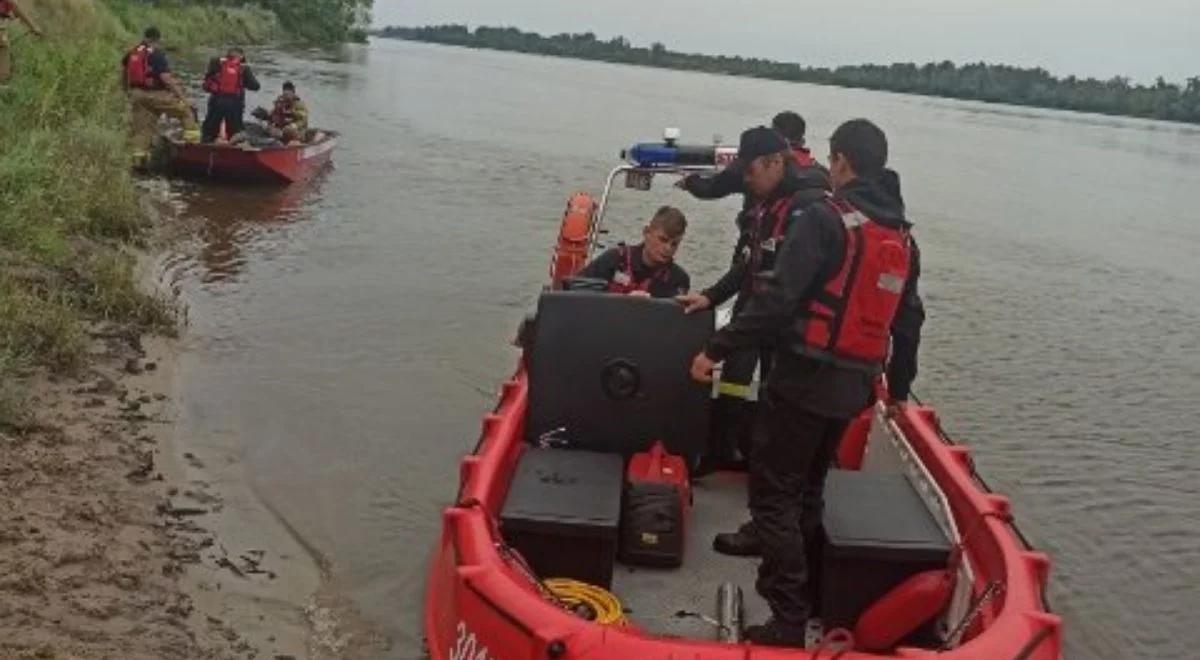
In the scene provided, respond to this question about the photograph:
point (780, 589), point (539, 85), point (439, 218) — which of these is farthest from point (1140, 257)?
point (539, 85)

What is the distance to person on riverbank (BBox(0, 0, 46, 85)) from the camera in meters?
9.98

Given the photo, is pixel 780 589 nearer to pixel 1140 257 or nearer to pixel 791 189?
pixel 791 189

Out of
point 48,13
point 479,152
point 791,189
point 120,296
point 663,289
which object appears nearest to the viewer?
point 791,189

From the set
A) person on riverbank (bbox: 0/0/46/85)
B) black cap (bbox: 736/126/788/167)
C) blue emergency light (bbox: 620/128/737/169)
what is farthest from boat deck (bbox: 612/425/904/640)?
person on riverbank (bbox: 0/0/46/85)

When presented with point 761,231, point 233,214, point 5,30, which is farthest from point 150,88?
point 761,231

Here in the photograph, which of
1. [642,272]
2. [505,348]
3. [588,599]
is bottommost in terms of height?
[505,348]

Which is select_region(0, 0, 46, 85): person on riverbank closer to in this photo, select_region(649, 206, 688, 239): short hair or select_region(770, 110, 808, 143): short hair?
select_region(770, 110, 808, 143): short hair

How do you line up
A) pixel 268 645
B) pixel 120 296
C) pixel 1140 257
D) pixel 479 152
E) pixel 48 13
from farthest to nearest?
pixel 479 152, pixel 48 13, pixel 1140 257, pixel 120 296, pixel 268 645

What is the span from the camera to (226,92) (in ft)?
46.8

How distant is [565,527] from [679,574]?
2.12ft

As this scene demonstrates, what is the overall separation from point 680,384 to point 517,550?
3.34 ft

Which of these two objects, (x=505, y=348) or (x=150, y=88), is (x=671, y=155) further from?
(x=150, y=88)

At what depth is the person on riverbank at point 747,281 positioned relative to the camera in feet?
15.2

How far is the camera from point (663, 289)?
5684 millimetres
